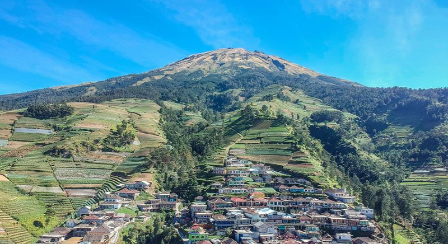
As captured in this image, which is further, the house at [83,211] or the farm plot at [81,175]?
the farm plot at [81,175]

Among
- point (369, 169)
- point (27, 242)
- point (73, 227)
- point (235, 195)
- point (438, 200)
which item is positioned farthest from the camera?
point (369, 169)

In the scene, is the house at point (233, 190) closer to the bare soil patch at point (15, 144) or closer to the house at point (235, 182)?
the house at point (235, 182)

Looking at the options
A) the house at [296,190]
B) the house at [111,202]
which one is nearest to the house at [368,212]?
the house at [296,190]

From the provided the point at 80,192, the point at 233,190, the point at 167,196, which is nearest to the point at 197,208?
the point at 167,196

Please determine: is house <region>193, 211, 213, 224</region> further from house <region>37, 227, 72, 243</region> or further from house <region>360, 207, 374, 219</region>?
house <region>360, 207, 374, 219</region>

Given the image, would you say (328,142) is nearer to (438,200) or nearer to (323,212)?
(438,200)

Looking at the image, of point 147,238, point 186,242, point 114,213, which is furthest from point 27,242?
point 186,242

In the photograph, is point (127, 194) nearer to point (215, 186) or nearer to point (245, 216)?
point (215, 186)
